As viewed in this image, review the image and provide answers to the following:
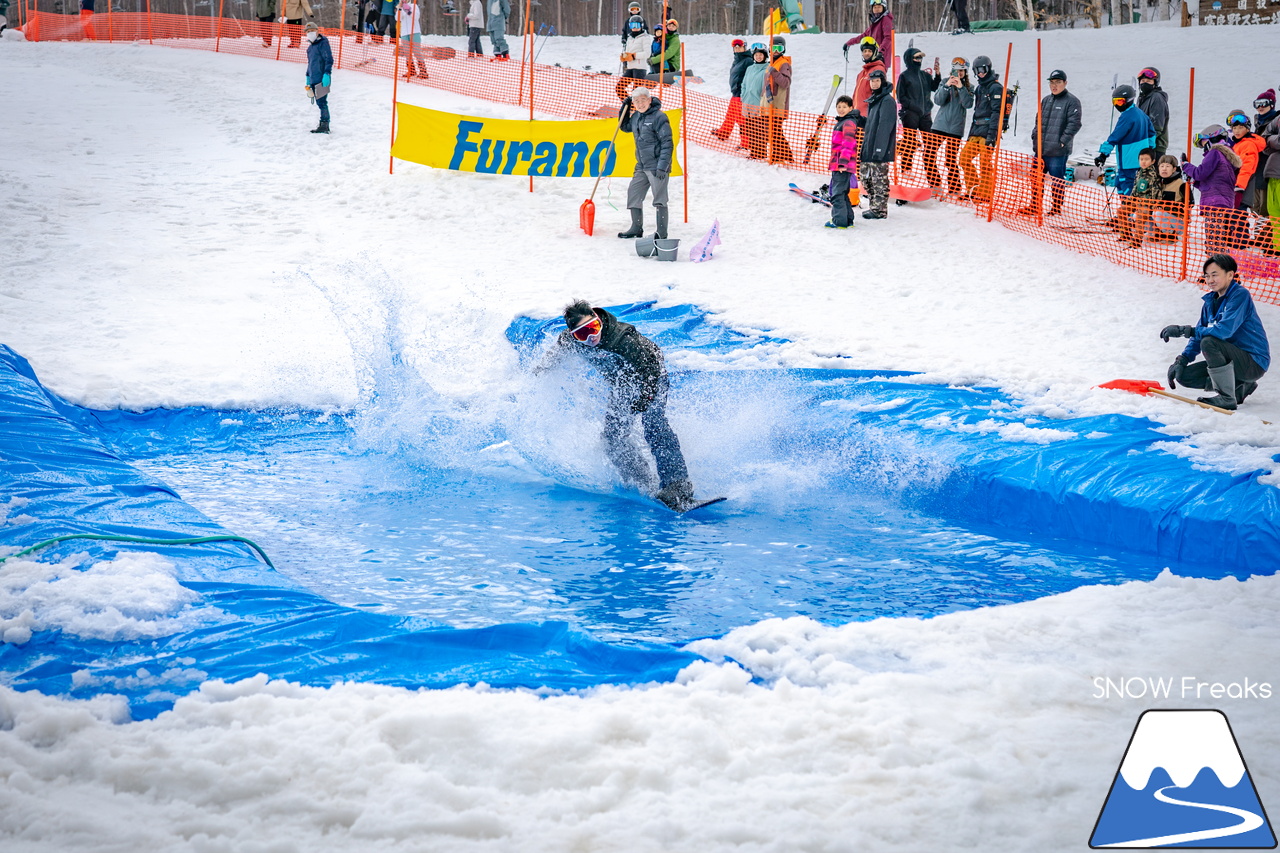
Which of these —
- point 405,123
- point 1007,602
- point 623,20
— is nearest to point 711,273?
point 405,123

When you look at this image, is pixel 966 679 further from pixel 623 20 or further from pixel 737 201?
pixel 623 20

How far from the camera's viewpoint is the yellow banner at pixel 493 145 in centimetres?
1337

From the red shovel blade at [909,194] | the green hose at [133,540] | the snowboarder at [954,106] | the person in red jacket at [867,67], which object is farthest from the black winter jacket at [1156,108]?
the green hose at [133,540]

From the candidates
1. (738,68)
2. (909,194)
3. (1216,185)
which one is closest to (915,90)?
(909,194)

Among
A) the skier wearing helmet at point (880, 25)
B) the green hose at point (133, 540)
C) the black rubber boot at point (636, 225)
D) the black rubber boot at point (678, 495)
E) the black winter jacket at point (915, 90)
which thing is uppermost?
the skier wearing helmet at point (880, 25)

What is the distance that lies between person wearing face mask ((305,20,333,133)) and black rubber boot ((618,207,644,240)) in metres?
6.13

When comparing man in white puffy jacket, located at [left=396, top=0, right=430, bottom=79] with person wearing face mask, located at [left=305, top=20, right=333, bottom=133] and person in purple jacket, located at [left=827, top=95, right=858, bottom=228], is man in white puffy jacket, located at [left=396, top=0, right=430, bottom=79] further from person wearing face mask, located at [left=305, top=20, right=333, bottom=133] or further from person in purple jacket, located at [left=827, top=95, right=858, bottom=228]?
person in purple jacket, located at [left=827, top=95, right=858, bottom=228]

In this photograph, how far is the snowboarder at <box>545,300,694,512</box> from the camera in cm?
615

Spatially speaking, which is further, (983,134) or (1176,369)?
(983,134)

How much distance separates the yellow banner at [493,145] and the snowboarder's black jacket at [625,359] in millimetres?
7610

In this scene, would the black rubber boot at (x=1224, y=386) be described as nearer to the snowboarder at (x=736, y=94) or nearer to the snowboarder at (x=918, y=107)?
the snowboarder at (x=918, y=107)

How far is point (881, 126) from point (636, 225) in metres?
3.10

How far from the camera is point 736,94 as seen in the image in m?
15.0

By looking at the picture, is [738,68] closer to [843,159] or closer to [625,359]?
[843,159]
